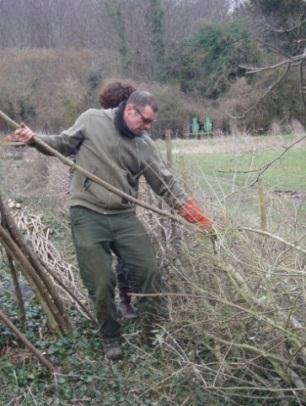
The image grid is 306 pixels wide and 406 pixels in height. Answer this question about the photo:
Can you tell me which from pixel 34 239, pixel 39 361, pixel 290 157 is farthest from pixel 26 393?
pixel 290 157

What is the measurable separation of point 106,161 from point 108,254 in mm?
605

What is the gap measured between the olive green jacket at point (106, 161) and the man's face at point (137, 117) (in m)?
0.11

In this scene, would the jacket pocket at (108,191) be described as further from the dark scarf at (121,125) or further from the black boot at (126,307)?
the black boot at (126,307)

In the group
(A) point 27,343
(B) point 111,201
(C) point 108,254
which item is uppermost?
(B) point 111,201

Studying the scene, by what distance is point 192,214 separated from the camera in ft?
14.3

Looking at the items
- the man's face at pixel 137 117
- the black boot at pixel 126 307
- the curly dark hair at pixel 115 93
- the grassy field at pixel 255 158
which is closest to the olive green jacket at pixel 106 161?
the man's face at pixel 137 117

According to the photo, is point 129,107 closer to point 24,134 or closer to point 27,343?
point 24,134

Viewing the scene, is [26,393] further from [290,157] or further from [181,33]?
[181,33]

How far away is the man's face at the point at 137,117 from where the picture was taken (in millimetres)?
4363

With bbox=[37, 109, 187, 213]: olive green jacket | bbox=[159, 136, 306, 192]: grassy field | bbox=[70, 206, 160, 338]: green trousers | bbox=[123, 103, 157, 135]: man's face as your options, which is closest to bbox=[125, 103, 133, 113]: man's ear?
bbox=[123, 103, 157, 135]: man's face

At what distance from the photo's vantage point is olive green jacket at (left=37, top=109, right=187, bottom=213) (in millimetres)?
4398

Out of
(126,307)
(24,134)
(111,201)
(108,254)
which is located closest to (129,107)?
(111,201)

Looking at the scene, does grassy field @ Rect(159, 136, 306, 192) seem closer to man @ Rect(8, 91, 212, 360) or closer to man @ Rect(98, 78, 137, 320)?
man @ Rect(98, 78, 137, 320)

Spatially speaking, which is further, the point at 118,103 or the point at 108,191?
the point at 118,103
